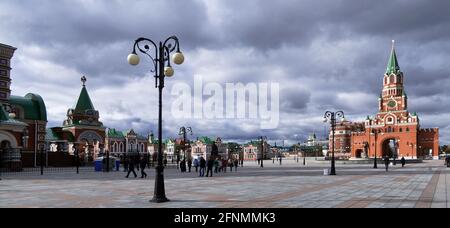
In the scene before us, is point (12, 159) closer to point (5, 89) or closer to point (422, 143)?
point (5, 89)

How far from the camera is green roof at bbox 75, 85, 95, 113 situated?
2539 inches

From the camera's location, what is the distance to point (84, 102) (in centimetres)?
6588

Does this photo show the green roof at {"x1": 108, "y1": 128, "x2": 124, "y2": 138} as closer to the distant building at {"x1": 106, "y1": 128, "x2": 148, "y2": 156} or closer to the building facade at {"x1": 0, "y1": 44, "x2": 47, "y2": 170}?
the distant building at {"x1": 106, "y1": 128, "x2": 148, "y2": 156}

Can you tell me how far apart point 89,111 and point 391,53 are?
3422 inches

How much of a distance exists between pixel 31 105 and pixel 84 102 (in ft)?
37.8

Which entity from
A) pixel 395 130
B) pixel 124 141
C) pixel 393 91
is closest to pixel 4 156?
pixel 124 141

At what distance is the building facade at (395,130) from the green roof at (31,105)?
257ft

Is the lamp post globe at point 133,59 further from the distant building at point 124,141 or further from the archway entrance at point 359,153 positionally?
the archway entrance at point 359,153

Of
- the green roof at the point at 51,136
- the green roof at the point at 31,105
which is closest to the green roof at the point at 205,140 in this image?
the green roof at the point at 51,136

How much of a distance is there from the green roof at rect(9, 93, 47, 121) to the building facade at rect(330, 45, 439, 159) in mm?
78467
